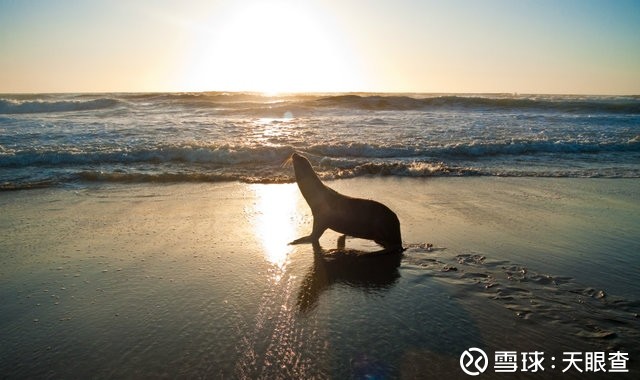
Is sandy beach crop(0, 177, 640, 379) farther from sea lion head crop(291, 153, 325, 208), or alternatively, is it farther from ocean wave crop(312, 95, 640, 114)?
ocean wave crop(312, 95, 640, 114)

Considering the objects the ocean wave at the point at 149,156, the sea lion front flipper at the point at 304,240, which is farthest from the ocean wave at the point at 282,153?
the sea lion front flipper at the point at 304,240

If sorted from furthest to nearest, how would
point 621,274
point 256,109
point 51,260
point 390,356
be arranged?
point 256,109
point 51,260
point 621,274
point 390,356

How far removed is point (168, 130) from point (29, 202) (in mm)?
10674

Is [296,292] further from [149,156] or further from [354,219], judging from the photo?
[149,156]

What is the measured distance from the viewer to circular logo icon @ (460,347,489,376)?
310 cm

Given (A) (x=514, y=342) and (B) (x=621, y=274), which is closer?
(A) (x=514, y=342)

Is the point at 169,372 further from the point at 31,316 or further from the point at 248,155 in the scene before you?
the point at 248,155

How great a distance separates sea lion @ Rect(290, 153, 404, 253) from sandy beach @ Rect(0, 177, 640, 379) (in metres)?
0.21

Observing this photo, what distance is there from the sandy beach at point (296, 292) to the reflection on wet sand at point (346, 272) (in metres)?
0.03

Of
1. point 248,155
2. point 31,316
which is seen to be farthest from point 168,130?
point 31,316

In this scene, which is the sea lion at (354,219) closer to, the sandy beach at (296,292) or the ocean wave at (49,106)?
the sandy beach at (296,292)

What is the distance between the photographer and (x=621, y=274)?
15.5 ft

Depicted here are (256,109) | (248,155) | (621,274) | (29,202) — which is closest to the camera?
(621,274)

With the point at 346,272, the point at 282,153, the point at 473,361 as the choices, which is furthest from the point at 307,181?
the point at 282,153
